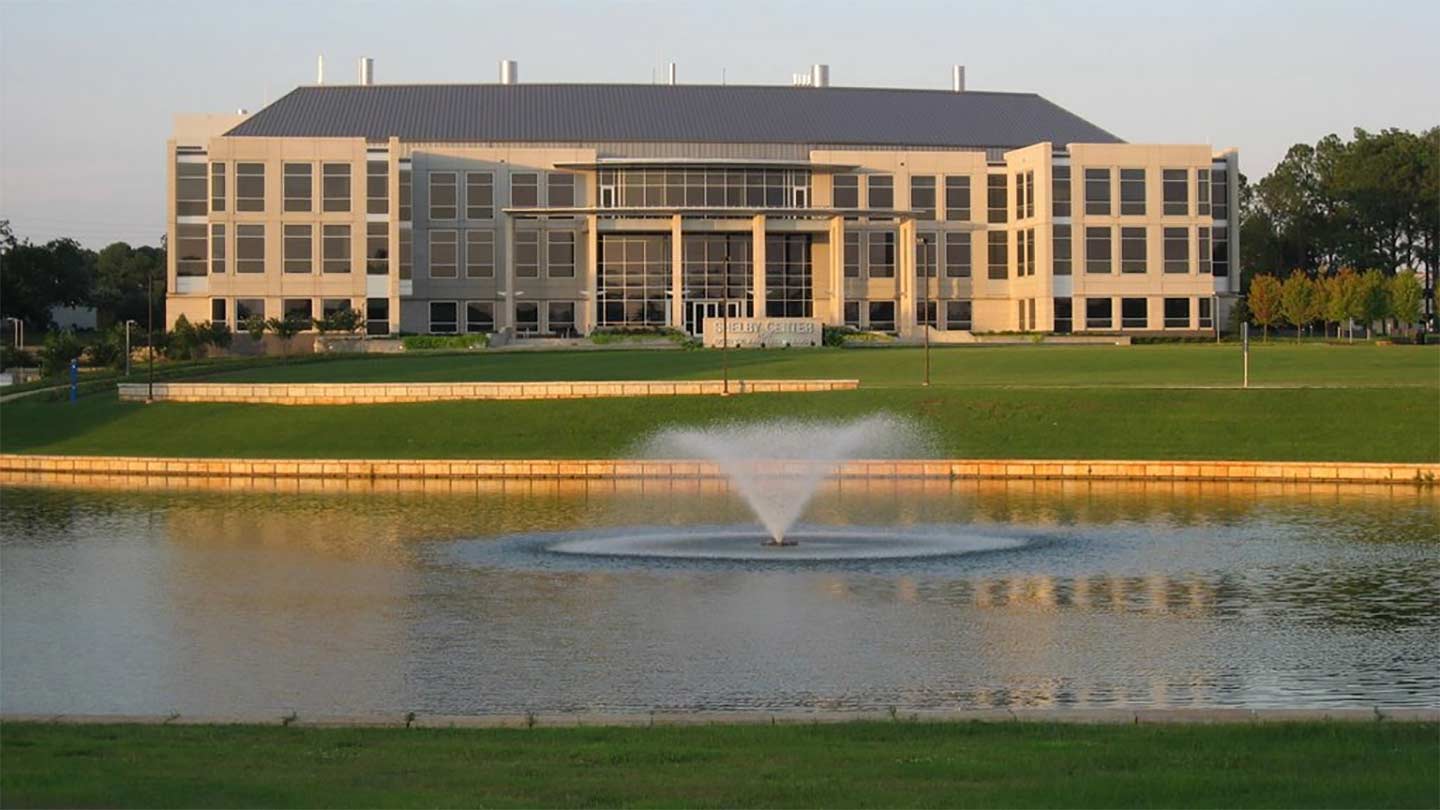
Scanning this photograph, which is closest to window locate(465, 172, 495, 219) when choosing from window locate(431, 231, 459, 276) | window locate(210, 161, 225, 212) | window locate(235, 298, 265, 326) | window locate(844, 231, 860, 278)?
window locate(431, 231, 459, 276)

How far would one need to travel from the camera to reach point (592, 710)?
15.4m

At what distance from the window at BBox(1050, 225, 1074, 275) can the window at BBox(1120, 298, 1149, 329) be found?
3795mm

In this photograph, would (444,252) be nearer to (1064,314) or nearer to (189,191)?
(189,191)

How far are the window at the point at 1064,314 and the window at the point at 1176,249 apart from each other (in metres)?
5.78

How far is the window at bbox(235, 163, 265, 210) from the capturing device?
96875 mm

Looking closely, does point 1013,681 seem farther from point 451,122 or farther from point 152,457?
point 451,122

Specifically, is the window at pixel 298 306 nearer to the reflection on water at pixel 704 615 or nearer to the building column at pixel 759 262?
the building column at pixel 759 262

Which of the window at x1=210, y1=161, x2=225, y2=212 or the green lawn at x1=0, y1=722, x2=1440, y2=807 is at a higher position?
the window at x1=210, y1=161, x2=225, y2=212

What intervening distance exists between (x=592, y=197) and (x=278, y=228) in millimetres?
17269

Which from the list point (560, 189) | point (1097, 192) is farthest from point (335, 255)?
point (1097, 192)

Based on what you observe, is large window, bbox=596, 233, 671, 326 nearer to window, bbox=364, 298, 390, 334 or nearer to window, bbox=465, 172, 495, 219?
window, bbox=465, 172, 495, 219

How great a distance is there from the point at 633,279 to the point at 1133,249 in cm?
2730

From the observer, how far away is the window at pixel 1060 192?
101062 mm

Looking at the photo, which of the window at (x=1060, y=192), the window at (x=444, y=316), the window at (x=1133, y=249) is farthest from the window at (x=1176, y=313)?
the window at (x=444, y=316)
